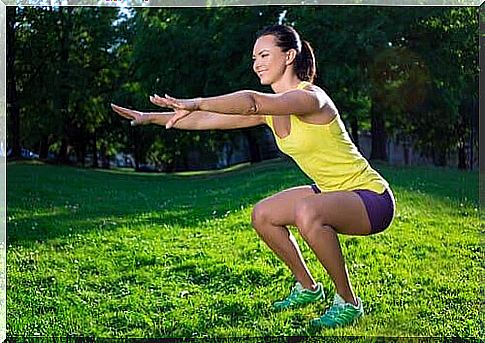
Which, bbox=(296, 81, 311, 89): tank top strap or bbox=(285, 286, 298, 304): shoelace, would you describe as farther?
bbox=(285, 286, 298, 304): shoelace

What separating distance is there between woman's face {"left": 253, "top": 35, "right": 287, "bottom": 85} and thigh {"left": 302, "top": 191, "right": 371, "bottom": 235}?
0.70 m

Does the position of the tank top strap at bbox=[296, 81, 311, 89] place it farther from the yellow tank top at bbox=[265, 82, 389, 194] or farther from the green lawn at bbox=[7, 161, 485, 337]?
the green lawn at bbox=[7, 161, 485, 337]

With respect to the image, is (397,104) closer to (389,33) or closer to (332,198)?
(389,33)

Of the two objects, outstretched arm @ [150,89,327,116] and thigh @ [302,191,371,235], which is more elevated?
outstretched arm @ [150,89,327,116]

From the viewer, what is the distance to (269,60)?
486cm

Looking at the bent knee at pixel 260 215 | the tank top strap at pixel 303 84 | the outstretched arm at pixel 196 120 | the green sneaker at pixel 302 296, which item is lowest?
the green sneaker at pixel 302 296

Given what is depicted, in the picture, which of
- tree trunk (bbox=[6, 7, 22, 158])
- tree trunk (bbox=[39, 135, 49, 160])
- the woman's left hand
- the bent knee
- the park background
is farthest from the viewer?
tree trunk (bbox=[39, 135, 49, 160])

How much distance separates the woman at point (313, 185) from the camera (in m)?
4.77

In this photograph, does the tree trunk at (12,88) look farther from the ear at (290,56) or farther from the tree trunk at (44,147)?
the ear at (290,56)

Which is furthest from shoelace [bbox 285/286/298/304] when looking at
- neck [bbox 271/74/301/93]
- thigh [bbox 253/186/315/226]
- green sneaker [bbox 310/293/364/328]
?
neck [bbox 271/74/301/93]

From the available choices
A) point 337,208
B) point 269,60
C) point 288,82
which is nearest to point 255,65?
point 269,60

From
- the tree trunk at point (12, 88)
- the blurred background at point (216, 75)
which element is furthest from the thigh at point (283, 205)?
the tree trunk at point (12, 88)

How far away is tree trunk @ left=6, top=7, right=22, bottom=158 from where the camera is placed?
5.32 m

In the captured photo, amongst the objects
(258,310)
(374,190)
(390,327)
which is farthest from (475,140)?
(258,310)
